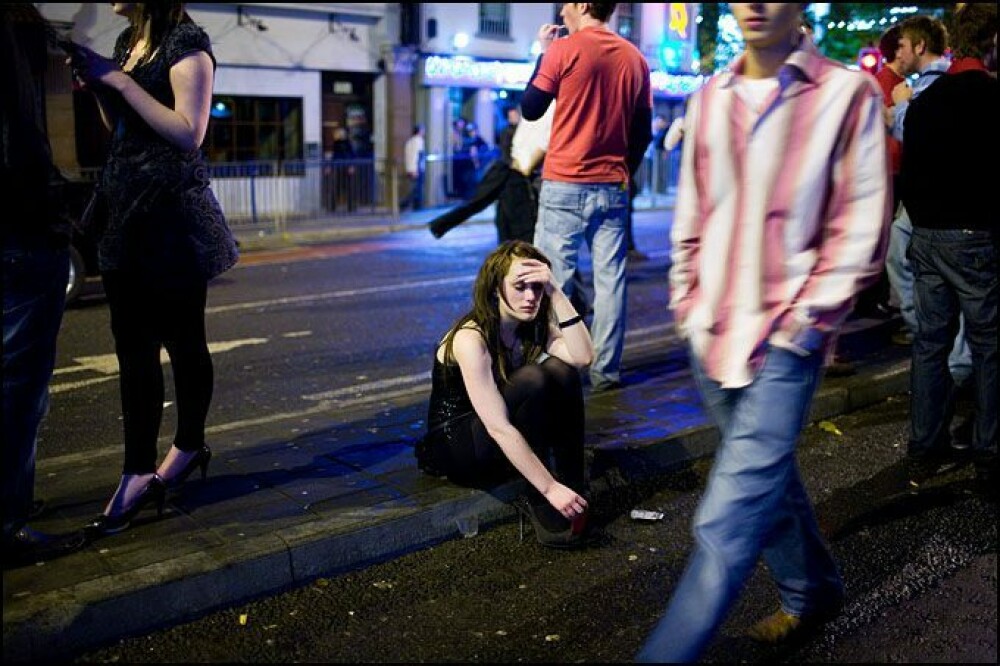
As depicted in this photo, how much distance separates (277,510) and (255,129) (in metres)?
18.5

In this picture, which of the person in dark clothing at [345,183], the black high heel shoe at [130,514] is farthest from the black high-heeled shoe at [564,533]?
the person in dark clothing at [345,183]

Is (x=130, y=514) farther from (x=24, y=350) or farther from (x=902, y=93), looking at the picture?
(x=902, y=93)

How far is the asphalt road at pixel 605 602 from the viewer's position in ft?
10.5

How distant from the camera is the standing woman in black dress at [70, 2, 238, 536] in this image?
3615 millimetres

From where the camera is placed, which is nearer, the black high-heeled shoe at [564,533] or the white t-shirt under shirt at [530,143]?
the black high-heeled shoe at [564,533]

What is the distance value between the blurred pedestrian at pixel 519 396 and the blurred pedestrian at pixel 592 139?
1.37m

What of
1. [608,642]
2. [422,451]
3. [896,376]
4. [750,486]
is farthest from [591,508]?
[896,376]

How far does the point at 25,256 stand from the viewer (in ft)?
10.8

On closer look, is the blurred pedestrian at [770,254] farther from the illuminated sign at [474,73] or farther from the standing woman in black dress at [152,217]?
the illuminated sign at [474,73]

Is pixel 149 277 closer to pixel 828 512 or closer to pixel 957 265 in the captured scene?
pixel 828 512

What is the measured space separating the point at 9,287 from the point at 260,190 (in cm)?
1439

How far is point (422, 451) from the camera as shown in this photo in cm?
433

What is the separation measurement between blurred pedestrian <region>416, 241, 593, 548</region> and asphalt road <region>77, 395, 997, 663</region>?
0.23 m

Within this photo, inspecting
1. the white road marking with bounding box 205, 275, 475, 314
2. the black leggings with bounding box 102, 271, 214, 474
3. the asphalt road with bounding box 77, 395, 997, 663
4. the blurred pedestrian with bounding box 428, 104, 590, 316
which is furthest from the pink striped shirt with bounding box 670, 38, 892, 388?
the white road marking with bounding box 205, 275, 475, 314
